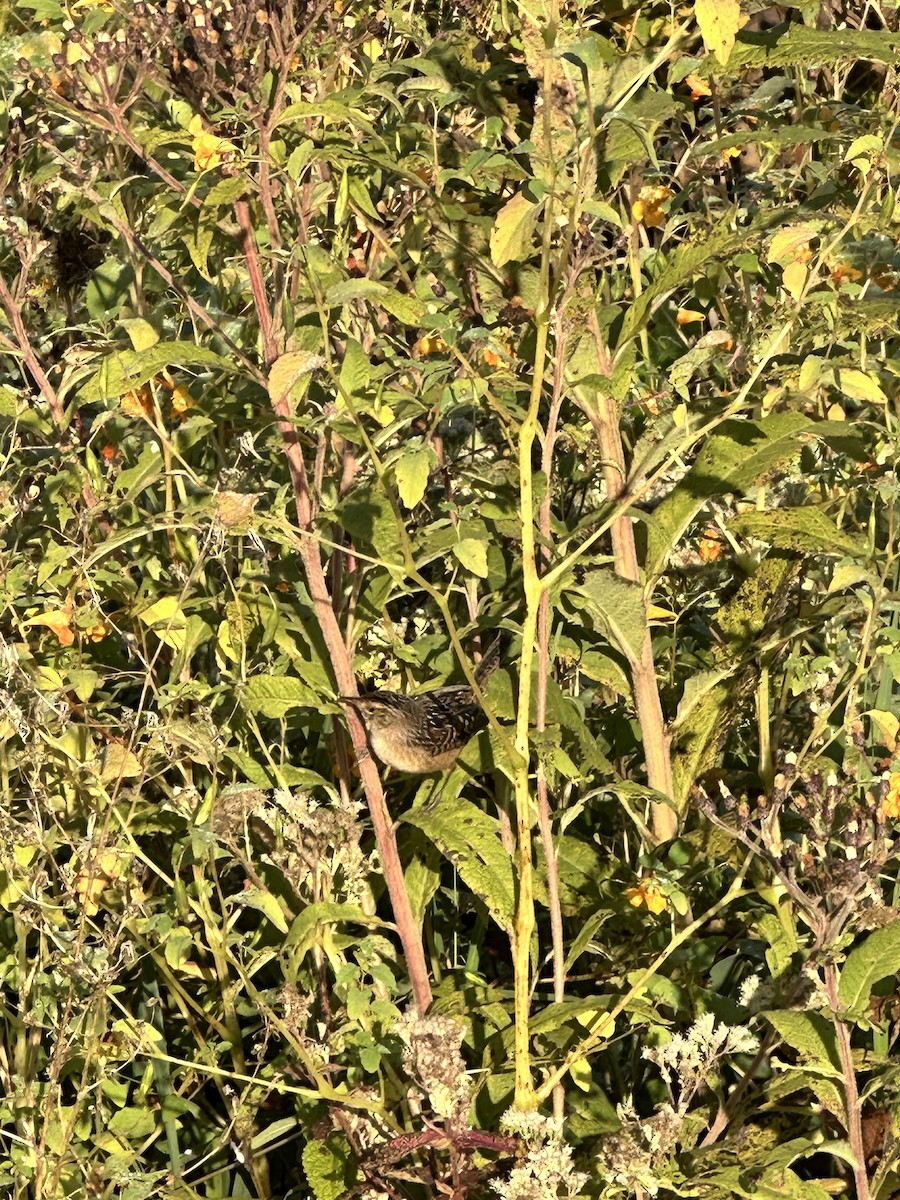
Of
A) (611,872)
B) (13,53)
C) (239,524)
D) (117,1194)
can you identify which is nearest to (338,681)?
(239,524)

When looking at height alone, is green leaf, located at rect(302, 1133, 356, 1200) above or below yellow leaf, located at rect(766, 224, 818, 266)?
below

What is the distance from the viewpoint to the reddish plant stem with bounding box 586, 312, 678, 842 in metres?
2.50

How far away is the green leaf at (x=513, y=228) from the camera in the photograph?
7.40 feet

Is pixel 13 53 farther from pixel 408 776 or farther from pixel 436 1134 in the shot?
pixel 436 1134

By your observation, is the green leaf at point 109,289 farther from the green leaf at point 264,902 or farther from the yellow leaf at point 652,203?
the green leaf at point 264,902

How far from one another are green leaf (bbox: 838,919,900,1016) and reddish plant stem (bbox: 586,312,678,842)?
44 cm

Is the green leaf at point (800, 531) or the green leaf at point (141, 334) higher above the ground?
the green leaf at point (141, 334)

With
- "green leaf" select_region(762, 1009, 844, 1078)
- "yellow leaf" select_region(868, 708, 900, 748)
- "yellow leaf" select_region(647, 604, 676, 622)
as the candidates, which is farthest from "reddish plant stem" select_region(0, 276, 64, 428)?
"green leaf" select_region(762, 1009, 844, 1078)

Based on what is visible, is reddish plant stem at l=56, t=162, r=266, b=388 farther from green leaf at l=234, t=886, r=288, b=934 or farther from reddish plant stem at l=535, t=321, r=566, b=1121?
green leaf at l=234, t=886, r=288, b=934

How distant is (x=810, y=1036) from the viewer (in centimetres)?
211

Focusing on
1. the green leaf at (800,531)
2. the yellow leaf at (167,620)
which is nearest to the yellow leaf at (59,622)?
the yellow leaf at (167,620)

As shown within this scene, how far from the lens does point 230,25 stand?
2.14 meters

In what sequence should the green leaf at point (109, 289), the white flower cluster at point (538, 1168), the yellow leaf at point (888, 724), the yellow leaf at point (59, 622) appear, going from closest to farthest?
1. the white flower cluster at point (538, 1168)
2. the yellow leaf at point (888, 724)
3. the yellow leaf at point (59, 622)
4. the green leaf at point (109, 289)

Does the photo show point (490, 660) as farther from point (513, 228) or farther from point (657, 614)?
point (513, 228)
